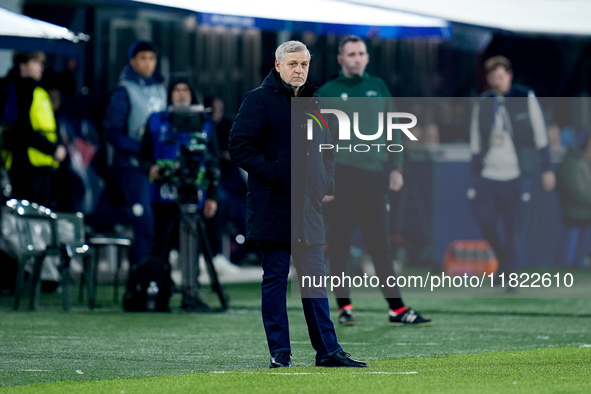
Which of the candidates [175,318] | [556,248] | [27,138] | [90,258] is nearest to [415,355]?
[175,318]

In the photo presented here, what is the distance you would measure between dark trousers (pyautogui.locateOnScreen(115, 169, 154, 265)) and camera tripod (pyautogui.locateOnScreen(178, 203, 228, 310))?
0.67 meters

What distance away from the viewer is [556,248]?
709 inches

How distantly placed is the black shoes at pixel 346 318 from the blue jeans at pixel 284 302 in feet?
9.47

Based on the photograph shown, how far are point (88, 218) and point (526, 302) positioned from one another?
17.3 ft

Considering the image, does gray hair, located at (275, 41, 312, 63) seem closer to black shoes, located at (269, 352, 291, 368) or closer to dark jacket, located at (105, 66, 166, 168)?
black shoes, located at (269, 352, 291, 368)

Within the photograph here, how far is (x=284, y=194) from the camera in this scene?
7246mm

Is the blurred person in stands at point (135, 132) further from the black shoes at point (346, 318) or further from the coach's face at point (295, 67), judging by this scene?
the coach's face at point (295, 67)

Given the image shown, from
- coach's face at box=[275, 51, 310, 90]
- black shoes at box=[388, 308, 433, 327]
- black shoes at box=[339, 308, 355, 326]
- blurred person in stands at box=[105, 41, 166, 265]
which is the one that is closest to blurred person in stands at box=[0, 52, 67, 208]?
blurred person in stands at box=[105, 41, 166, 265]

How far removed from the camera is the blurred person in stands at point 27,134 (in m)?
12.8

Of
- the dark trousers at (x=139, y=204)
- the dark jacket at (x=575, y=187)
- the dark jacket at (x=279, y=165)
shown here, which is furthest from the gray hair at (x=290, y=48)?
the dark jacket at (x=575, y=187)

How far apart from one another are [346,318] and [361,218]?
2.56 feet

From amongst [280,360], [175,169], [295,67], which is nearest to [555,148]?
[175,169]

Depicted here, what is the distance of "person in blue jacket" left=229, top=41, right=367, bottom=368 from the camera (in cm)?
722

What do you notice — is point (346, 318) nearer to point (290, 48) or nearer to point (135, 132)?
point (135, 132)
